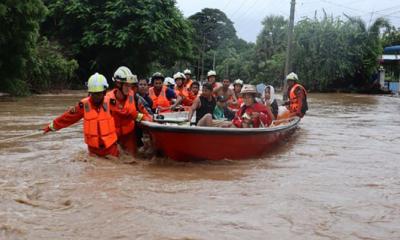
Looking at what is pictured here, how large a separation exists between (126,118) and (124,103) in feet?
0.79

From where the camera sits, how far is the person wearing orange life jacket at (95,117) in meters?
6.78

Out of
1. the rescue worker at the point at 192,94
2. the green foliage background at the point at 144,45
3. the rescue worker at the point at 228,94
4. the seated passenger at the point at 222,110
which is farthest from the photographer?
the green foliage background at the point at 144,45

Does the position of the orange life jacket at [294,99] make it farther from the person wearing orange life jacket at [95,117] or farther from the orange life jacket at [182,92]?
the person wearing orange life jacket at [95,117]

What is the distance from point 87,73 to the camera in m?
36.2

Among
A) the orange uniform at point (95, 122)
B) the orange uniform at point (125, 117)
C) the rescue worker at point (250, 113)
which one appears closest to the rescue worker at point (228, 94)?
the rescue worker at point (250, 113)

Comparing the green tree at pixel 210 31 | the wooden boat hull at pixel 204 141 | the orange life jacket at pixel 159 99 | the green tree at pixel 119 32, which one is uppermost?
the green tree at pixel 210 31

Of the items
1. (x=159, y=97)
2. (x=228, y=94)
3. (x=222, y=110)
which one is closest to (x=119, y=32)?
(x=228, y=94)

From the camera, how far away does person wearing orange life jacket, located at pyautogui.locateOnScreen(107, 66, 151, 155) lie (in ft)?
23.7

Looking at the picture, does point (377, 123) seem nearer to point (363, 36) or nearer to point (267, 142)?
point (267, 142)

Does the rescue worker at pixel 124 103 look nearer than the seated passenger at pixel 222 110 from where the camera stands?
Yes

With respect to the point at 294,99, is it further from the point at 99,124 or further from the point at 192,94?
the point at 99,124

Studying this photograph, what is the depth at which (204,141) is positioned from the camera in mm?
7461

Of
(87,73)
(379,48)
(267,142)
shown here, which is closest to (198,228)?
(267,142)

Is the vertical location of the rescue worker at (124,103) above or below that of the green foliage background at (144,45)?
below
